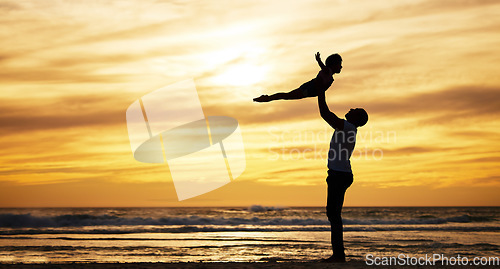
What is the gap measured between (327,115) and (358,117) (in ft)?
2.14

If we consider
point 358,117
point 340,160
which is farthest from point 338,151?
point 358,117

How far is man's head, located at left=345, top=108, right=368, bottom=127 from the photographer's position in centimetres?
631

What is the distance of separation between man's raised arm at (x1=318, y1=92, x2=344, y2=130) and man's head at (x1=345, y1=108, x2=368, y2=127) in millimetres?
287

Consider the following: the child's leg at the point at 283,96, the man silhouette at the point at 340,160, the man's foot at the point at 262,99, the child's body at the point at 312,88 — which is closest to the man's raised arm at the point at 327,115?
the man silhouette at the point at 340,160

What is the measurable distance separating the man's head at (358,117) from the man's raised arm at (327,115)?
29cm

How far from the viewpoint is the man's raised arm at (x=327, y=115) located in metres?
5.73

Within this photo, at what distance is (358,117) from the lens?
631cm

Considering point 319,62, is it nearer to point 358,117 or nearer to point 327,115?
point 327,115

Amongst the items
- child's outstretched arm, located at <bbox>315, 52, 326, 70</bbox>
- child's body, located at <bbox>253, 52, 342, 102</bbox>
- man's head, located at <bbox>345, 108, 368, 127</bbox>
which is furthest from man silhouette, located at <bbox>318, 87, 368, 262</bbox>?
child's outstretched arm, located at <bbox>315, 52, 326, 70</bbox>

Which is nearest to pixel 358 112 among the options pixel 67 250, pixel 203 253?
pixel 203 253

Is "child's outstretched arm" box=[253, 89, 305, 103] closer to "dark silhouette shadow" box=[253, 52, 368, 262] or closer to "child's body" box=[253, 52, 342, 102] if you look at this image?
"child's body" box=[253, 52, 342, 102]

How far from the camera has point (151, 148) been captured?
407 inches

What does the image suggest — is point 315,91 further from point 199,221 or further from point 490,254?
point 199,221

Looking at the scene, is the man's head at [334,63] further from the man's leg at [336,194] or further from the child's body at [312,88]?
the man's leg at [336,194]
